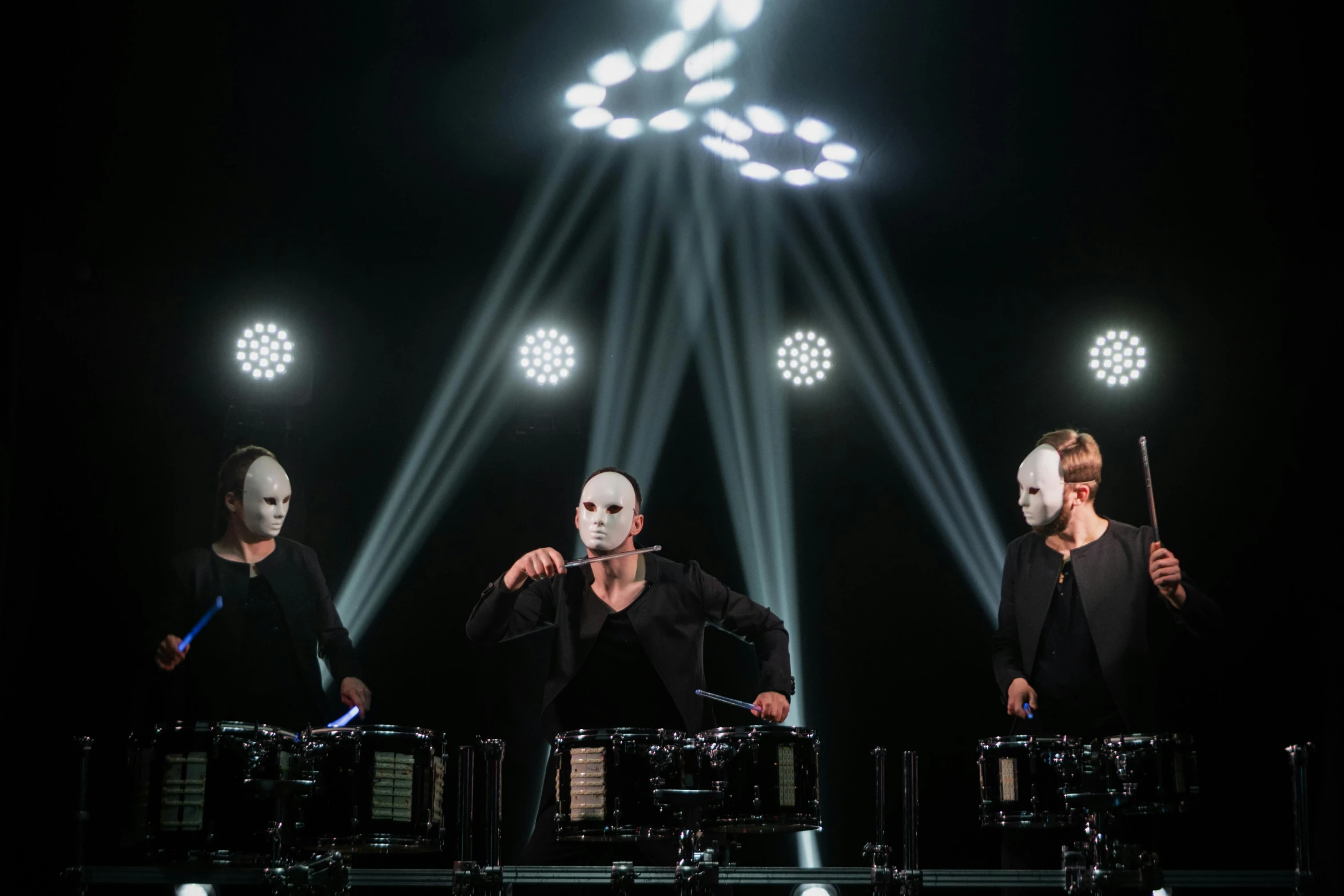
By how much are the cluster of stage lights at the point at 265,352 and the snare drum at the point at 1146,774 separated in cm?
461

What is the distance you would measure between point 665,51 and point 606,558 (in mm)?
2765

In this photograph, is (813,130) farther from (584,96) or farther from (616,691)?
(616,691)

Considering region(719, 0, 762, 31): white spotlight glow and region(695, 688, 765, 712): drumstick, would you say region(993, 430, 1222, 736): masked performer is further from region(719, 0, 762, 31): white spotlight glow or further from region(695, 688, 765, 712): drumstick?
region(719, 0, 762, 31): white spotlight glow

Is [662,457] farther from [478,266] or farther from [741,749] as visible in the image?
[741,749]

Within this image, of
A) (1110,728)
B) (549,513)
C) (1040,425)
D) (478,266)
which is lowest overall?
(1110,728)

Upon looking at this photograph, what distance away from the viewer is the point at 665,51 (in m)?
6.74

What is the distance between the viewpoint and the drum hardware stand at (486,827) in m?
4.71

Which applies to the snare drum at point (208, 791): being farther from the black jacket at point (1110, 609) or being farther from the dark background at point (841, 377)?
the black jacket at point (1110, 609)

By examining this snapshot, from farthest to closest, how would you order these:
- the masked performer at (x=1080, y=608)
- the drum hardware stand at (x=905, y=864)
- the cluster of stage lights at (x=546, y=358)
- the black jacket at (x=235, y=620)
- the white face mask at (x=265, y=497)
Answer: the cluster of stage lights at (x=546, y=358)
the white face mask at (x=265, y=497)
the black jacket at (x=235, y=620)
the masked performer at (x=1080, y=608)
the drum hardware stand at (x=905, y=864)

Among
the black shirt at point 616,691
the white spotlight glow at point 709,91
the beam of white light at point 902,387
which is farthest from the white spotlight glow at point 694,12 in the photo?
the black shirt at point 616,691

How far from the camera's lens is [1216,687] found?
6.48 m

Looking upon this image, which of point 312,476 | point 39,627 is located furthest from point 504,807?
point 39,627

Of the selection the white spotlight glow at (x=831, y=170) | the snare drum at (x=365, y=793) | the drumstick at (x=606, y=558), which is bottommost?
the snare drum at (x=365, y=793)

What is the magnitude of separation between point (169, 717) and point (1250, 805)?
5.53m
